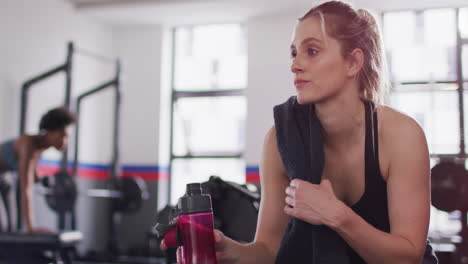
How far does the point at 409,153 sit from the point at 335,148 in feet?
0.61

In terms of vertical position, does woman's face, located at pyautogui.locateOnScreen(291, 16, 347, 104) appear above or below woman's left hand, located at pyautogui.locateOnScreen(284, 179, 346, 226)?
above

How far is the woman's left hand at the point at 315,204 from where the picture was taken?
3.16ft

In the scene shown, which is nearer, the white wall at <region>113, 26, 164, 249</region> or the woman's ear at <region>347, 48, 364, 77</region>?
the woman's ear at <region>347, 48, 364, 77</region>

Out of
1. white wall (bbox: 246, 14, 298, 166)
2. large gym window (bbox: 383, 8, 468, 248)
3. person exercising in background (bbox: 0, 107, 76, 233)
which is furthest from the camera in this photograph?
white wall (bbox: 246, 14, 298, 166)

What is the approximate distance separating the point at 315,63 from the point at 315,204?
28 centimetres

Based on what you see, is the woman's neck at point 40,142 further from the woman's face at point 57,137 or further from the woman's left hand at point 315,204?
the woman's left hand at point 315,204

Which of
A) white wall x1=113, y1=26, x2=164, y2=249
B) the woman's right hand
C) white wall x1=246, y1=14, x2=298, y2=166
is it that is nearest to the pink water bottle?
the woman's right hand

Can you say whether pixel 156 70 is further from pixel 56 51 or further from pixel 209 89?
pixel 56 51

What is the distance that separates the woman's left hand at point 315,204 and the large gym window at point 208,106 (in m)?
4.21

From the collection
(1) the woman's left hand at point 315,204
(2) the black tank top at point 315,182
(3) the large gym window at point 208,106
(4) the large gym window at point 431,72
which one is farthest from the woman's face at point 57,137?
(1) the woman's left hand at point 315,204

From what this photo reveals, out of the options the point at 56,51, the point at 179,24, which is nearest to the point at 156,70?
the point at 179,24

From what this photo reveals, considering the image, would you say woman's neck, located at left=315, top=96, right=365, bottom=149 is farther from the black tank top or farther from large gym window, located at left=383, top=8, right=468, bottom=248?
large gym window, located at left=383, top=8, right=468, bottom=248

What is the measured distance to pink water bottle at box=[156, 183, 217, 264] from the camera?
2.55ft

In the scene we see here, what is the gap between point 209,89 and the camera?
545 centimetres
